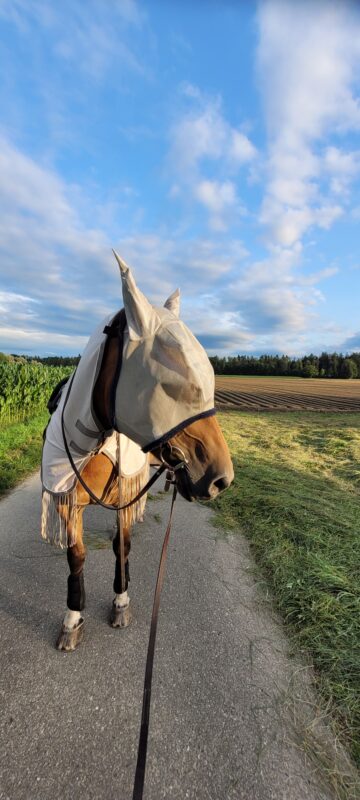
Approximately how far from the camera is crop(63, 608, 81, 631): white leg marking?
8.09 ft

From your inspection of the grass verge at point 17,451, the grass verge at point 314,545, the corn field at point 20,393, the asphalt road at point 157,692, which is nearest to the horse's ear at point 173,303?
the asphalt road at point 157,692

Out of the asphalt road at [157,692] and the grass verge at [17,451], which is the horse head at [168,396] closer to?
the asphalt road at [157,692]

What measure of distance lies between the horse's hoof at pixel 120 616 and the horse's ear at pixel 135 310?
232 centimetres

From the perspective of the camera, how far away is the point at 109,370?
1.70m

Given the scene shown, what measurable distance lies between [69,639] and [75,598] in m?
0.26

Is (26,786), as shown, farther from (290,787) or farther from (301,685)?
(301,685)

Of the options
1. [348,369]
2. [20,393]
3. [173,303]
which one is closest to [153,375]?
[173,303]

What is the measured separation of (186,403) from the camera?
1.55m

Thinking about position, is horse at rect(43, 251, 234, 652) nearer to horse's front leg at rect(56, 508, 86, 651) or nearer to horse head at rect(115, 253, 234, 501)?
horse head at rect(115, 253, 234, 501)

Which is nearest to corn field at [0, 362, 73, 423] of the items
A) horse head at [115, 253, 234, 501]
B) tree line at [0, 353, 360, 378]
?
horse head at [115, 253, 234, 501]

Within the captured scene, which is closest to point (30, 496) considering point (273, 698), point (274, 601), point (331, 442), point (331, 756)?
point (274, 601)

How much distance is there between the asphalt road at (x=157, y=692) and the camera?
1.62 metres

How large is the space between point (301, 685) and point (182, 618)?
96 centimetres

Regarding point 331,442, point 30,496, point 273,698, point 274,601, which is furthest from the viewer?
point 331,442
